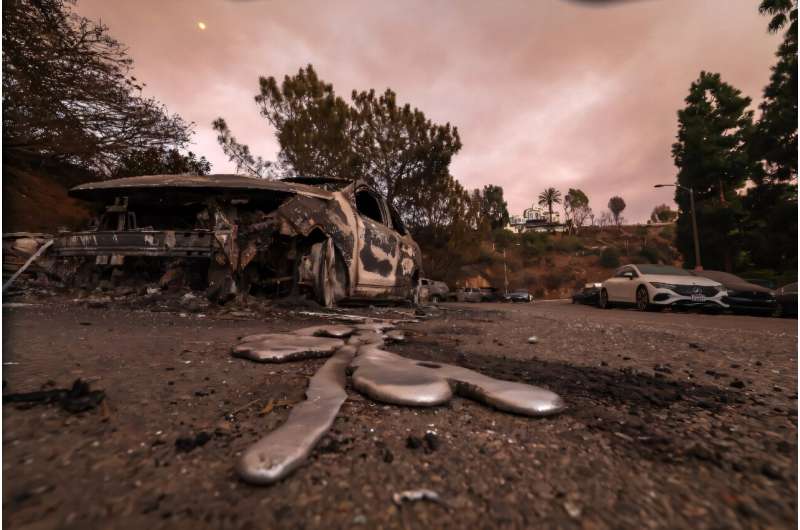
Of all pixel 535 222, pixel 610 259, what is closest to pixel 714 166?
pixel 610 259

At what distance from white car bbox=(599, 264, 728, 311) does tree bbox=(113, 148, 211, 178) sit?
432 inches

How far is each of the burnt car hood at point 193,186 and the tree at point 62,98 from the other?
531 cm

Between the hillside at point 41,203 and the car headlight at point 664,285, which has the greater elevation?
the hillside at point 41,203

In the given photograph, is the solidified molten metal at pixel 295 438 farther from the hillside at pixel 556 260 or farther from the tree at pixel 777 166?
the hillside at pixel 556 260

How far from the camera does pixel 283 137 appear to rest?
1373 centimetres

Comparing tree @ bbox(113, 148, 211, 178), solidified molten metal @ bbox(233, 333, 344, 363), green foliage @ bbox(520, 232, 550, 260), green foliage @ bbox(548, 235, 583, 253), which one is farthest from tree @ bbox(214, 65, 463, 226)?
green foliage @ bbox(548, 235, 583, 253)

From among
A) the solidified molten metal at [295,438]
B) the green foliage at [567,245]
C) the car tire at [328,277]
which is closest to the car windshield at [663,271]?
the car tire at [328,277]

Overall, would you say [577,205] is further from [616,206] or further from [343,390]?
[343,390]

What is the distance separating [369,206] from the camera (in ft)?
17.4

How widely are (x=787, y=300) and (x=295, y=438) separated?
31.9 feet

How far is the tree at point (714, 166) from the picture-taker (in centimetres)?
2102

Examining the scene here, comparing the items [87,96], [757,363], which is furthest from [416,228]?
[757,363]

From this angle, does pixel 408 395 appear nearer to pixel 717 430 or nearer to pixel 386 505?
pixel 386 505

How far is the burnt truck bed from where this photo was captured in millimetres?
3551
